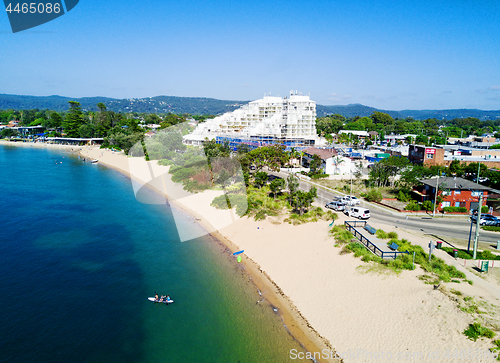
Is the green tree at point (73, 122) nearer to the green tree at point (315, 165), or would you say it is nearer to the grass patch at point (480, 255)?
the green tree at point (315, 165)

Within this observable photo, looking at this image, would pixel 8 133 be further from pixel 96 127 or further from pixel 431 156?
pixel 431 156

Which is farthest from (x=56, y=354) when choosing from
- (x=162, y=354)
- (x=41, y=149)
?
(x=41, y=149)

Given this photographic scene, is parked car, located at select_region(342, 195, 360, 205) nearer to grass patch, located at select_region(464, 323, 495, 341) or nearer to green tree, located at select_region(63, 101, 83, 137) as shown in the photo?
grass patch, located at select_region(464, 323, 495, 341)

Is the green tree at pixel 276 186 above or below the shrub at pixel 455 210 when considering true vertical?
above

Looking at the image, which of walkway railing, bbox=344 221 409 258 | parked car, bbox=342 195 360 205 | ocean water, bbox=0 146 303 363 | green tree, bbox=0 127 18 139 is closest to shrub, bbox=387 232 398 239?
walkway railing, bbox=344 221 409 258

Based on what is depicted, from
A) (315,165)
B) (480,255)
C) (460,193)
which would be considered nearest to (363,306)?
(480,255)

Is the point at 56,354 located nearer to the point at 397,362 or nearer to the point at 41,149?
the point at 397,362

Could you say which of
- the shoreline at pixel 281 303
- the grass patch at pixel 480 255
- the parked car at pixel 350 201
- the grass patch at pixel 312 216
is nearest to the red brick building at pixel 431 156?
the parked car at pixel 350 201
